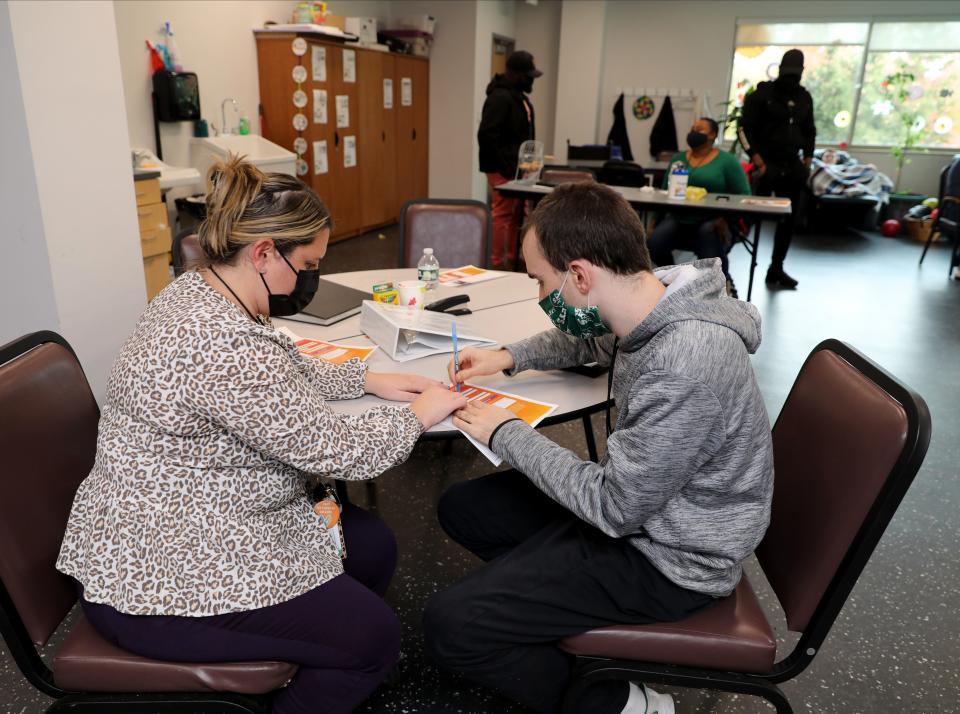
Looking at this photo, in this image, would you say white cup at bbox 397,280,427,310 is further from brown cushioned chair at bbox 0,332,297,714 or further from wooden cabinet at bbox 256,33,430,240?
wooden cabinet at bbox 256,33,430,240

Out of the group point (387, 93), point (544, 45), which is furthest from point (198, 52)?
point (544, 45)

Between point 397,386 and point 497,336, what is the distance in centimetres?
45

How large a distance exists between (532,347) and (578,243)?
1.48 ft

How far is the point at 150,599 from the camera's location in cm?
110

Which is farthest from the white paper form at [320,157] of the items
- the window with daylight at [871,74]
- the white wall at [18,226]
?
the window with daylight at [871,74]

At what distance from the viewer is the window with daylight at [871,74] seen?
809 cm

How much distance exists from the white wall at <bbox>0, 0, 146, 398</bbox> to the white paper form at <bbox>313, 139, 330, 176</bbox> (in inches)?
124

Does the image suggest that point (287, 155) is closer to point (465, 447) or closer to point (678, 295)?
point (465, 447)

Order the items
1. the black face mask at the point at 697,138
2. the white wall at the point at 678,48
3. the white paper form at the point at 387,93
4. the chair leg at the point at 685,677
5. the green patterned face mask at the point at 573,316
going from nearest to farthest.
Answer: the chair leg at the point at 685,677 → the green patterned face mask at the point at 573,316 → the black face mask at the point at 697,138 → the white paper form at the point at 387,93 → the white wall at the point at 678,48

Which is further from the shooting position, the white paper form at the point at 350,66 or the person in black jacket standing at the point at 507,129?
the white paper form at the point at 350,66

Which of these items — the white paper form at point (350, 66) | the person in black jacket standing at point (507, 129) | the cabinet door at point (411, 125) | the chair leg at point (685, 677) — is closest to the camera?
the chair leg at point (685, 677)

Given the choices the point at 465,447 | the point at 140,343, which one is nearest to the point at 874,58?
the point at 465,447

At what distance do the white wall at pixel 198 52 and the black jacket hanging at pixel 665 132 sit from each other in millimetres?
4711

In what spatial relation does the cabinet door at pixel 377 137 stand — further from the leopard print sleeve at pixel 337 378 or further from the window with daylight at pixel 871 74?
the leopard print sleeve at pixel 337 378
